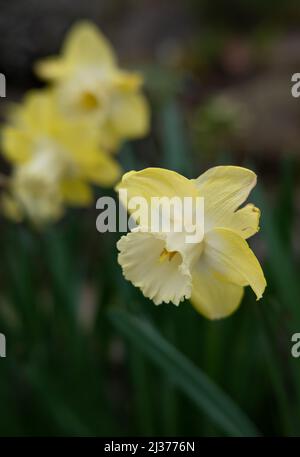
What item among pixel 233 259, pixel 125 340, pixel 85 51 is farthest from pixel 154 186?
pixel 85 51

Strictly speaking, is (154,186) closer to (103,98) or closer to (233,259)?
(233,259)

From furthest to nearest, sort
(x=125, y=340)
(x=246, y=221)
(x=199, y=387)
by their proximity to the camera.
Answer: (x=125, y=340), (x=199, y=387), (x=246, y=221)

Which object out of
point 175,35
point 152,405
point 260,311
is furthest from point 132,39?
point 260,311

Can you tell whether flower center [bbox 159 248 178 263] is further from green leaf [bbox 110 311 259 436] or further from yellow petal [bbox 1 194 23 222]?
yellow petal [bbox 1 194 23 222]

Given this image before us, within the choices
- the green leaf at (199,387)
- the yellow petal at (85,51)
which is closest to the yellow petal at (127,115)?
the yellow petal at (85,51)

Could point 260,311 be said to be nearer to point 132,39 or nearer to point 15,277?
point 15,277

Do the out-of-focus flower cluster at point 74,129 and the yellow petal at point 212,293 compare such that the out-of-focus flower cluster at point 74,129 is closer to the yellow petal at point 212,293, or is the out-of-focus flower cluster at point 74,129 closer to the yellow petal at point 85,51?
the yellow petal at point 85,51
